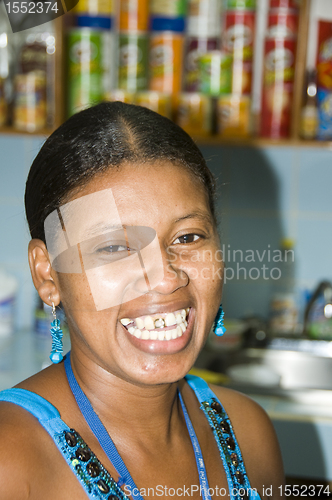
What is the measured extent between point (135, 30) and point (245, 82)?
1.26ft

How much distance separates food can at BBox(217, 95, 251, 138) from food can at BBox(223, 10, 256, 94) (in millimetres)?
74

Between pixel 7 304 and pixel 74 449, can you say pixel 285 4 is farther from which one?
pixel 74 449

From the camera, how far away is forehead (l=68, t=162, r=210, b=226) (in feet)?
2.22

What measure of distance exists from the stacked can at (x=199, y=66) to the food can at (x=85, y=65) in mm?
272

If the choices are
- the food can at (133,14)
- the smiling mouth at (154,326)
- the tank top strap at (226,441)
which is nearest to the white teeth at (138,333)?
the smiling mouth at (154,326)

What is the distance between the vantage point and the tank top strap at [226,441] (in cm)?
80

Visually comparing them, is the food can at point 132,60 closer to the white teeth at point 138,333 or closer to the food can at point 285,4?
the food can at point 285,4

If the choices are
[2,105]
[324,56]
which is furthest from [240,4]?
[2,105]

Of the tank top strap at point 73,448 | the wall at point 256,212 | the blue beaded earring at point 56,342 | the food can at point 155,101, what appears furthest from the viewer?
the wall at point 256,212

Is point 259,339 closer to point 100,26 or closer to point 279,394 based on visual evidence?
point 279,394

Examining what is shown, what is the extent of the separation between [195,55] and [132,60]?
0.20 m

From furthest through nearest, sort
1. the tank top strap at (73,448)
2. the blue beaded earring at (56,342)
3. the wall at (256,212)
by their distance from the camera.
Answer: the wall at (256,212), the blue beaded earring at (56,342), the tank top strap at (73,448)

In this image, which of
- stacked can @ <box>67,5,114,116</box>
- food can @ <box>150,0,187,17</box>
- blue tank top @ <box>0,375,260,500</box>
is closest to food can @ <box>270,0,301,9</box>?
food can @ <box>150,0,187,17</box>

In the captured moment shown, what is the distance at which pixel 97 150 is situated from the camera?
0.70 meters
